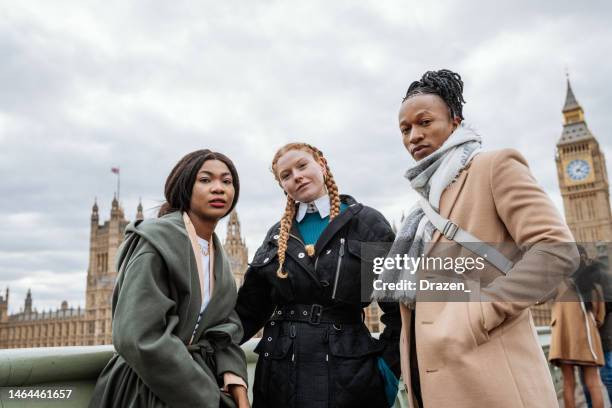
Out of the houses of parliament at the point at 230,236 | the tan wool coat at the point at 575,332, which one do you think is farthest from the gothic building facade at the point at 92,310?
the tan wool coat at the point at 575,332

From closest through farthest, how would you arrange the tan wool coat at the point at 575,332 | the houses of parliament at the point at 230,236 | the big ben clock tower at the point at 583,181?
the tan wool coat at the point at 575,332 < the houses of parliament at the point at 230,236 < the big ben clock tower at the point at 583,181

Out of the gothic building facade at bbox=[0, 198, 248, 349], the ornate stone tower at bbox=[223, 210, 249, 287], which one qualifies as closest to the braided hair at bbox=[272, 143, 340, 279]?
the gothic building facade at bbox=[0, 198, 248, 349]

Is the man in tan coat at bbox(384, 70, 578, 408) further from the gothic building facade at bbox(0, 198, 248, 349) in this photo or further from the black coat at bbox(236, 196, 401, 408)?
the gothic building facade at bbox(0, 198, 248, 349)

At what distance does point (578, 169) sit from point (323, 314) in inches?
2413

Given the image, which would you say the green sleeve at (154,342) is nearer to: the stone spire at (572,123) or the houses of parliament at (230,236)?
the houses of parliament at (230,236)

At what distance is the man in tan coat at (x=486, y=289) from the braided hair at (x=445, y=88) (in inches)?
4.5

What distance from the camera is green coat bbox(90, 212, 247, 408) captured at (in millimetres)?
1719

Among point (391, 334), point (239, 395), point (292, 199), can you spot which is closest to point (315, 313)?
point (391, 334)

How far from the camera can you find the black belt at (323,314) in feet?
7.16

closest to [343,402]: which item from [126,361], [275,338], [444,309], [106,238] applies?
[275,338]

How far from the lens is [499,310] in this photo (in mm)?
1527

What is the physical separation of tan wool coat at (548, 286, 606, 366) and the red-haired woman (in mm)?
2443

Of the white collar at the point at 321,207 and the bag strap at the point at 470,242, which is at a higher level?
the white collar at the point at 321,207

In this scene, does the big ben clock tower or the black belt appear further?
the big ben clock tower
